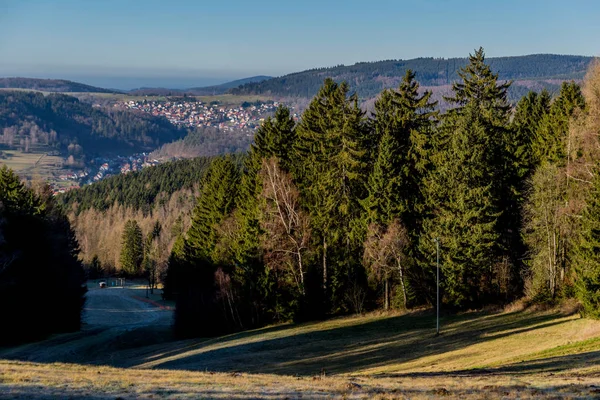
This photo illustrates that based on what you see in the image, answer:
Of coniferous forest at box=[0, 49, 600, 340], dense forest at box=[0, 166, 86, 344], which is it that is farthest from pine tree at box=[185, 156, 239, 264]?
dense forest at box=[0, 166, 86, 344]

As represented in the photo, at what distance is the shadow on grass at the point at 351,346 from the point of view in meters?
26.1

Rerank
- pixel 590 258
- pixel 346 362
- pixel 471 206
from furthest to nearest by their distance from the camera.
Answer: pixel 471 206 → pixel 590 258 → pixel 346 362

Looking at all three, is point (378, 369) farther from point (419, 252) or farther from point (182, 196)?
point (182, 196)

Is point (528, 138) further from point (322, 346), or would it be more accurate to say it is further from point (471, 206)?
point (322, 346)

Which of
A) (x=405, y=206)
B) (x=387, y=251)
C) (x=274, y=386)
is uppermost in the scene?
(x=405, y=206)

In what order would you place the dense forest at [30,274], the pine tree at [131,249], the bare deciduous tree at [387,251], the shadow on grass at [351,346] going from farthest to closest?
1. the pine tree at [131,249]
2. the dense forest at [30,274]
3. the bare deciduous tree at [387,251]
4. the shadow on grass at [351,346]

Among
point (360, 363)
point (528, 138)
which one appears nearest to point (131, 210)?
point (528, 138)

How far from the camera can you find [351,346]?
2933cm

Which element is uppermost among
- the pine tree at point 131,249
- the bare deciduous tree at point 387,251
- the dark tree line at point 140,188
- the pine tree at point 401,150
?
the pine tree at point 401,150

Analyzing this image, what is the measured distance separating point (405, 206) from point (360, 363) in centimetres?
1447

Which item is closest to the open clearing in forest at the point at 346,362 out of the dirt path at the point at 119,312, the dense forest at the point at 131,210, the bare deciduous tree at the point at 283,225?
the bare deciduous tree at the point at 283,225

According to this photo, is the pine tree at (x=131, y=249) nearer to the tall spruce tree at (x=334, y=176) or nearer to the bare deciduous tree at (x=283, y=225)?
the bare deciduous tree at (x=283, y=225)

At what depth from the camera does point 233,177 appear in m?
47.6

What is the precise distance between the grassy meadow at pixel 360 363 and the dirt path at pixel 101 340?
19.3 inches
